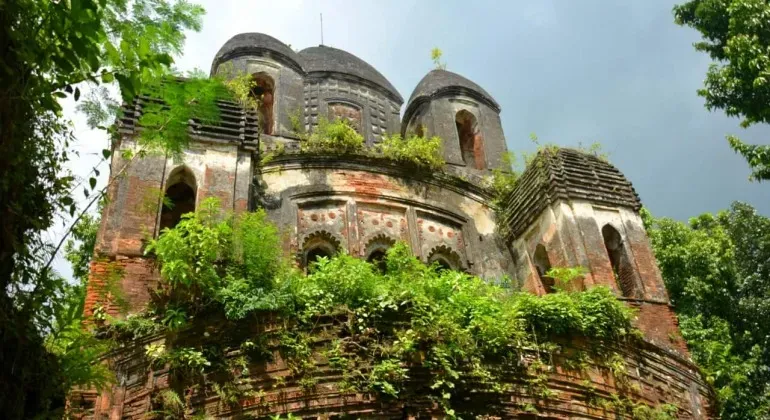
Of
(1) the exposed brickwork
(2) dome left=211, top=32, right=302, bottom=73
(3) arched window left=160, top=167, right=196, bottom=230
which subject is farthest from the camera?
(2) dome left=211, top=32, right=302, bottom=73

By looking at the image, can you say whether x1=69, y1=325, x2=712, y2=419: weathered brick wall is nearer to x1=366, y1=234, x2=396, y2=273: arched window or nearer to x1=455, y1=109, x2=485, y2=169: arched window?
x1=366, y1=234, x2=396, y2=273: arched window

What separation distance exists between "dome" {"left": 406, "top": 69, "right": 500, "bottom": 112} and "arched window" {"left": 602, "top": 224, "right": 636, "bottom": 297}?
13.5 feet

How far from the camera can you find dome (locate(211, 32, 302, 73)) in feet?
40.9

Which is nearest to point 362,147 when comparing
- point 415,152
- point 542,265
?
point 415,152

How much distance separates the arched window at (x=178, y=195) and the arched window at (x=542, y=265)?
4.16 m

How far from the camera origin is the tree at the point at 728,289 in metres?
12.7

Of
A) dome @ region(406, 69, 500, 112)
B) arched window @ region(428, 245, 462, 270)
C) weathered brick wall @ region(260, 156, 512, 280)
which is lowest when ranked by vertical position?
arched window @ region(428, 245, 462, 270)

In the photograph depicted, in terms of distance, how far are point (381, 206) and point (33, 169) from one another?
6702 millimetres

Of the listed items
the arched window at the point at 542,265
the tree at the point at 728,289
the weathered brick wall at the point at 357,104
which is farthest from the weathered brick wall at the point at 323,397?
the weathered brick wall at the point at 357,104

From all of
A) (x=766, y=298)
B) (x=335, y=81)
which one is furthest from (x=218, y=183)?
(x=766, y=298)

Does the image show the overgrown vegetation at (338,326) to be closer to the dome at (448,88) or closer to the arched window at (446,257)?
the arched window at (446,257)

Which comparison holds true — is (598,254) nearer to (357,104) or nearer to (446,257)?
(446,257)

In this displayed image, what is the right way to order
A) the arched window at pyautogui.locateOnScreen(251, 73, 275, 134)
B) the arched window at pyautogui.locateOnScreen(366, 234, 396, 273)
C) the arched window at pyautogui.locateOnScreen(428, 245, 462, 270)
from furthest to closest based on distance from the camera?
the arched window at pyautogui.locateOnScreen(251, 73, 275, 134), the arched window at pyautogui.locateOnScreen(428, 245, 462, 270), the arched window at pyautogui.locateOnScreen(366, 234, 396, 273)

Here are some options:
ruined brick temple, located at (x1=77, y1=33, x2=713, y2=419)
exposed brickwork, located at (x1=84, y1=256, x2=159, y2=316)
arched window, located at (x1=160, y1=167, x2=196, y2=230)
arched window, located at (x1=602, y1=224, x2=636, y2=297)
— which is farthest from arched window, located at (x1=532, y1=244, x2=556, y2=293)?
exposed brickwork, located at (x1=84, y1=256, x2=159, y2=316)
